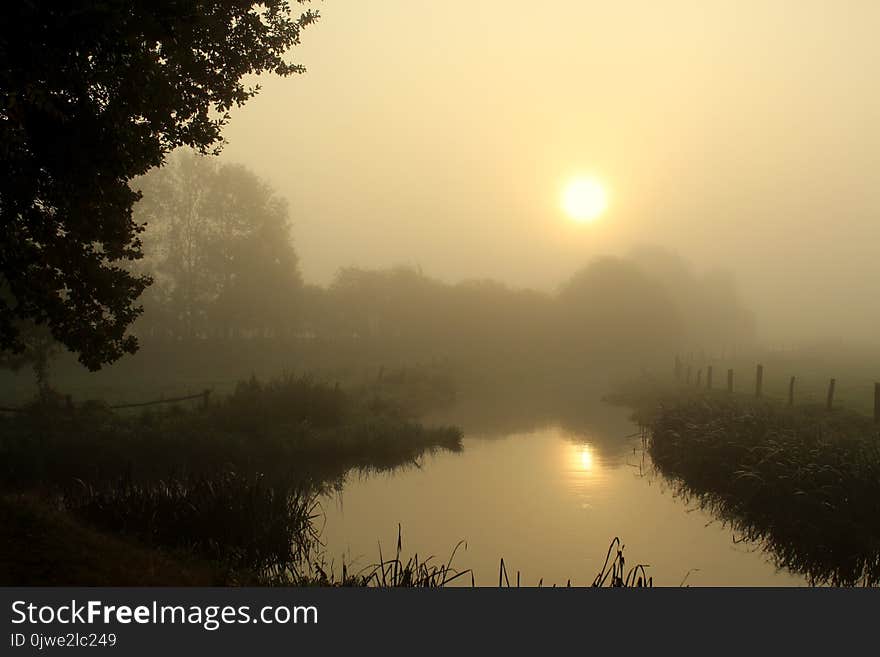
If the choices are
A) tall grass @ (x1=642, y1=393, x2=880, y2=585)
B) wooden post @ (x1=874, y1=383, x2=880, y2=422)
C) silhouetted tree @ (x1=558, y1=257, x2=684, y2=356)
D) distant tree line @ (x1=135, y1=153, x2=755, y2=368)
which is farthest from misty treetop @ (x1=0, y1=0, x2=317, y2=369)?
silhouetted tree @ (x1=558, y1=257, x2=684, y2=356)

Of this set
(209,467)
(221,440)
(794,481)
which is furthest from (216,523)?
(794,481)

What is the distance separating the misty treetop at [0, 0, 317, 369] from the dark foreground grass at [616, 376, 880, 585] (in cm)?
1528

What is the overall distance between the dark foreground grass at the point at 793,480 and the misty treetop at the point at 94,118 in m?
15.3

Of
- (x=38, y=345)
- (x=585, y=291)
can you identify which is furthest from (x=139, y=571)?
(x=585, y=291)

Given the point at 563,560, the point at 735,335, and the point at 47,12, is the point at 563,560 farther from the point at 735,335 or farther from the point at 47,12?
the point at 735,335

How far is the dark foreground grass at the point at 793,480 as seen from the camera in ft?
50.0

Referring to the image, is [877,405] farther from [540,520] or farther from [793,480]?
[540,520]

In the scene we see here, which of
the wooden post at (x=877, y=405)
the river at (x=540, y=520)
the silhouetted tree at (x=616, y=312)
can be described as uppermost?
the silhouetted tree at (x=616, y=312)

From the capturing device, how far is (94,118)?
1164 centimetres

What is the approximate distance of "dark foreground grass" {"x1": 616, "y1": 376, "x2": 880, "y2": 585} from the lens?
1524 centimetres

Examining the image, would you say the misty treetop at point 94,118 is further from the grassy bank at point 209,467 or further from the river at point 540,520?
the river at point 540,520

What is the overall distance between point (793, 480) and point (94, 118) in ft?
58.6

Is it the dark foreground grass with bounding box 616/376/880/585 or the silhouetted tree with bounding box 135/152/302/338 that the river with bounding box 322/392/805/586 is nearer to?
the dark foreground grass with bounding box 616/376/880/585

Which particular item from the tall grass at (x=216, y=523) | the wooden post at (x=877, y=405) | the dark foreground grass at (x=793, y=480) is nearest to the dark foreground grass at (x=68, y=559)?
the tall grass at (x=216, y=523)
